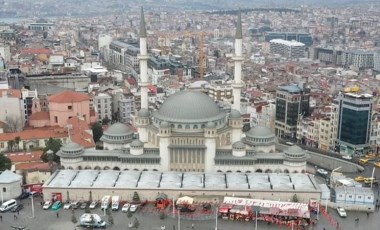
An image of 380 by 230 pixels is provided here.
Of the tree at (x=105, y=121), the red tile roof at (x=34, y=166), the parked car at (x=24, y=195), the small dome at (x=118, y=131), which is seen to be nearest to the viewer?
the parked car at (x=24, y=195)

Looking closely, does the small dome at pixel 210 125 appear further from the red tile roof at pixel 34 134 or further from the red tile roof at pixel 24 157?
the red tile roof at pixel 34 134

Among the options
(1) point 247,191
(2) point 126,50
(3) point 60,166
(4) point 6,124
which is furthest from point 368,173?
(2) point 126,50

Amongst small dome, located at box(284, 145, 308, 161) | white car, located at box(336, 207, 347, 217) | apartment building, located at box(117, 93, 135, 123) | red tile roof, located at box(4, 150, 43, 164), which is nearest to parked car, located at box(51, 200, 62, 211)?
red tile roof, located at box(4, 150, 43, 164)

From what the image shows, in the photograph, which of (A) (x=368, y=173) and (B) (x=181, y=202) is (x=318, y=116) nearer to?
(A) (x=368, y=173)

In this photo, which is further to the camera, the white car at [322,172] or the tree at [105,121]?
the tree at [105,121]

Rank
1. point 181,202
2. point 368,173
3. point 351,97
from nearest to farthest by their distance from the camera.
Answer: point 181,202
point 368,173
point 351,97

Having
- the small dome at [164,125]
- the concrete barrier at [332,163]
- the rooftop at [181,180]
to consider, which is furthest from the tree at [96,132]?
the concrete barrier at [332,163]
